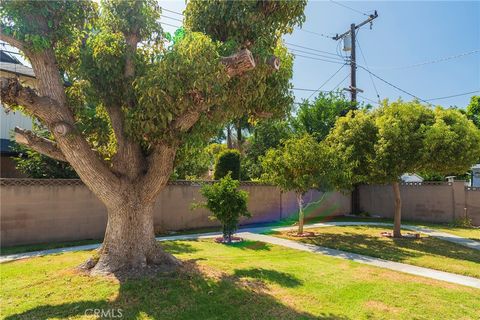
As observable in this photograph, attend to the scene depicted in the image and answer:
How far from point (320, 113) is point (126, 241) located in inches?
770

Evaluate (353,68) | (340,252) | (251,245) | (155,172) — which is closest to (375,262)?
(340,252)

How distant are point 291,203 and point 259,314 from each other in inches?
559

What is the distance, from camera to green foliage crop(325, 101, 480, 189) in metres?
12.1

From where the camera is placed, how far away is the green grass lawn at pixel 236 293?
18.4 feet

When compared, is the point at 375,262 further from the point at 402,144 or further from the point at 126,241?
the point at 126,241

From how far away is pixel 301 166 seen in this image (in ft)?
44.4

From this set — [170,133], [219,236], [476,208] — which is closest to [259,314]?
[170,133]

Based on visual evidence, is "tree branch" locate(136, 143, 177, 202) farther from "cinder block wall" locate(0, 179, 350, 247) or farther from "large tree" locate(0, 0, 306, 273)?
"cinder block wall" locate(0, 179, 350, 247)

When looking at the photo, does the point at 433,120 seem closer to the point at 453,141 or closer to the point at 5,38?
the point at 453,141

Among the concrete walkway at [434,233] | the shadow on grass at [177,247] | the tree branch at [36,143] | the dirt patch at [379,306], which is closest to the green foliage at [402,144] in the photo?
the concrete walkway at [434,233]

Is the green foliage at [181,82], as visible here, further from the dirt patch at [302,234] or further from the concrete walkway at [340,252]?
the dirt patch at [302,234]

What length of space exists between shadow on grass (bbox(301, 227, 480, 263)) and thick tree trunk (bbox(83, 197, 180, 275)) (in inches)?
258

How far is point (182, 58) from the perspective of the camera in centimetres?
571

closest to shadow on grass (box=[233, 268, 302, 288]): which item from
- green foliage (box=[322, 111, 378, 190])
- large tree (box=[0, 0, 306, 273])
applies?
large tree (box=[0, 0, 306, 273])
